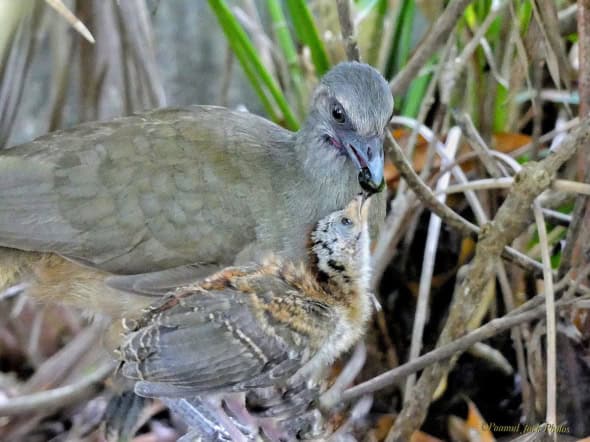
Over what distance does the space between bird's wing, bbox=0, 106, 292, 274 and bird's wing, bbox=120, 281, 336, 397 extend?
362mm

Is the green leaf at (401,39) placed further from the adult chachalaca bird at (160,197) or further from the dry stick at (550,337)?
the dry stick at (550,337)

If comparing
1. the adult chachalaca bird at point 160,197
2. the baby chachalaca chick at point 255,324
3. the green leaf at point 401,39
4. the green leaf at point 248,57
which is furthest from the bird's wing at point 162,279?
the green leaf at point 401,39

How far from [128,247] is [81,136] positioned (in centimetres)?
28

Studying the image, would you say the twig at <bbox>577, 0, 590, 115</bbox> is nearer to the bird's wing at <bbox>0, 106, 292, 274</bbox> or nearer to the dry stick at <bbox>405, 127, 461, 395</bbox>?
the dry stick at <bbox>405, 127, 461, 395</bbox>

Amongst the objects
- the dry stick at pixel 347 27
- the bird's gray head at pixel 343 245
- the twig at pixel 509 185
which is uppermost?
the dry stick at pixel 347 27

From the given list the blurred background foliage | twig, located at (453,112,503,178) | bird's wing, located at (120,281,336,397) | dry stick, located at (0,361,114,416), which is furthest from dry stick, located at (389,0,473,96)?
dry stick, located at (0,361,114,416)

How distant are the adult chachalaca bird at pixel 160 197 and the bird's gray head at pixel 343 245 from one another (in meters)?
0.22

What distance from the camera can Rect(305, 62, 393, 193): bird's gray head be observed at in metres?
1.57

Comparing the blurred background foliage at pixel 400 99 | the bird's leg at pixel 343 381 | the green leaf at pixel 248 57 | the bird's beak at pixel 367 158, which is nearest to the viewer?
the bird's beak at pixel 367 158

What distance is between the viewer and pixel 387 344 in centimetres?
208

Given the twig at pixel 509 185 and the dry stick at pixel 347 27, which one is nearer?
the twig at pixel 509 185

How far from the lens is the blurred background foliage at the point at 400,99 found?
6.21ft

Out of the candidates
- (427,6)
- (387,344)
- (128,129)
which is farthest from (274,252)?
(427,6)

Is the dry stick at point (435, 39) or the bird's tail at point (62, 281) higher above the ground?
the dry stick at point (435, 39)
